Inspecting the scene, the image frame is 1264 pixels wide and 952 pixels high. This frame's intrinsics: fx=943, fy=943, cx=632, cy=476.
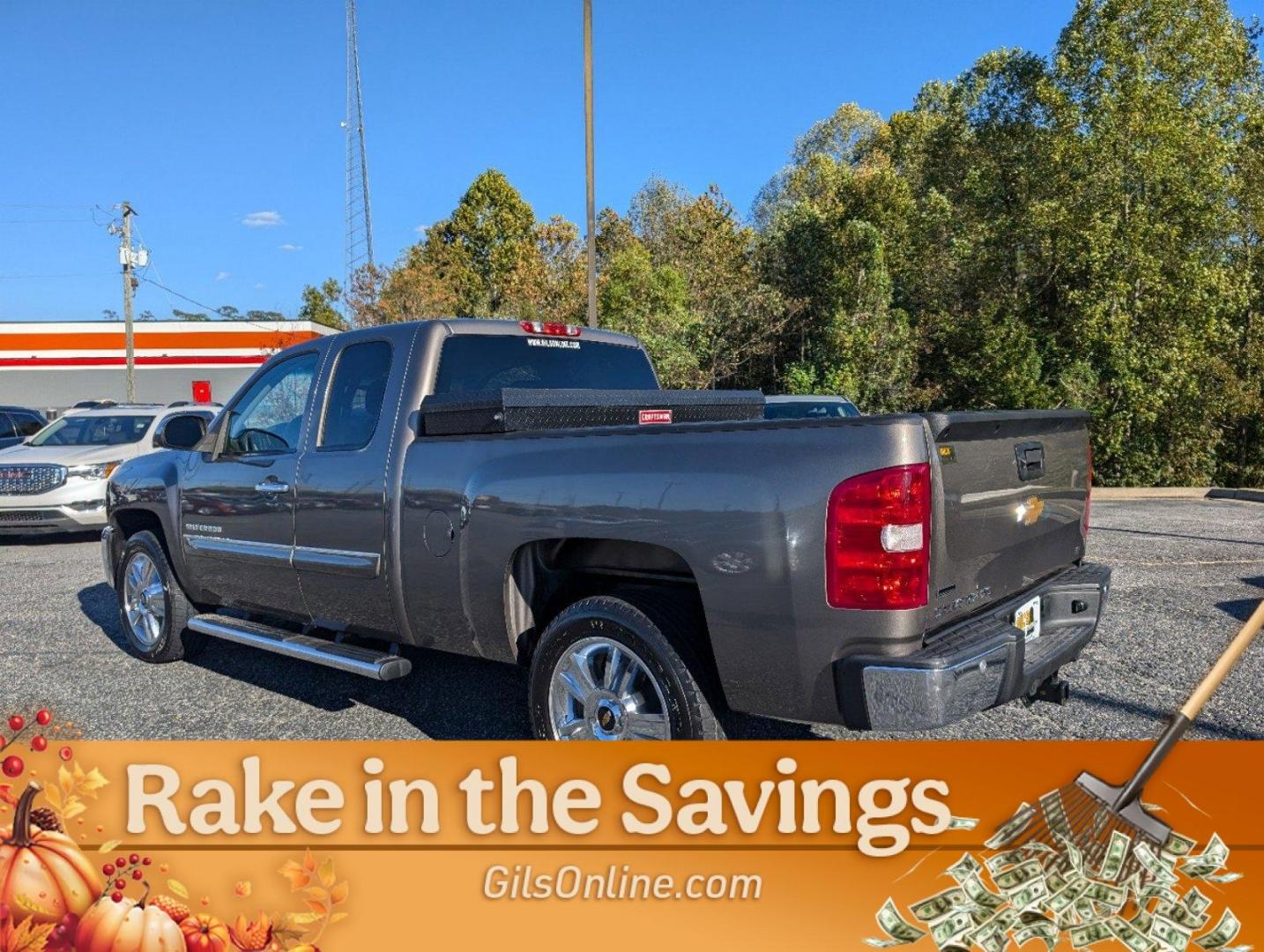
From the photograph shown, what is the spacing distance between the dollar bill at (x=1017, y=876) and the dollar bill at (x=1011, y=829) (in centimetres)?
8

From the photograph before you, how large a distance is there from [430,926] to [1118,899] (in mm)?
1817

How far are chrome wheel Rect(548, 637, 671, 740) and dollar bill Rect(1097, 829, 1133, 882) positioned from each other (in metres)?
1.30

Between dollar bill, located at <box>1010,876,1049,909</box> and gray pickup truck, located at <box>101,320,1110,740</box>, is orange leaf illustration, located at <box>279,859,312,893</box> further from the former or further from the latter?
A: dollar bill, located at <box>1010,876,1049,909</box>

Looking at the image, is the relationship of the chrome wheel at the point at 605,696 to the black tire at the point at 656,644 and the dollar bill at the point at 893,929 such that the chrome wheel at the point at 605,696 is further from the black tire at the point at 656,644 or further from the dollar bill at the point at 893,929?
the dollar bill at the point at 893,929

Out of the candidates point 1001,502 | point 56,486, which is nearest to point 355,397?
point 1001,502

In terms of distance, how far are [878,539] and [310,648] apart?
272 cm

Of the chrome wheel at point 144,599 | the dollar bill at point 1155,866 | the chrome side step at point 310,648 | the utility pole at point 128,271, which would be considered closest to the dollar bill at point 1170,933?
the dollar bill at point 1155,866

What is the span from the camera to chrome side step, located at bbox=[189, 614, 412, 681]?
386 centimetres

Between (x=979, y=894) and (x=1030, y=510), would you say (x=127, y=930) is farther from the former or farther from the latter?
(x=1030, y=510)

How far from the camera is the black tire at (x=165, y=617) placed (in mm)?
5441

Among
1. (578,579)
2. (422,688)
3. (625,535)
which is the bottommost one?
(422,688)

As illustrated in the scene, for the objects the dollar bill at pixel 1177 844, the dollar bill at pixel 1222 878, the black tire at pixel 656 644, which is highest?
the black tire at pixel 656 644

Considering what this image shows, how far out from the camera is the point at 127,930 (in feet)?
8.21

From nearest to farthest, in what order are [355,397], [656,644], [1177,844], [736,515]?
[1177,844] → [736,515] → [656,644] → [355,397]
